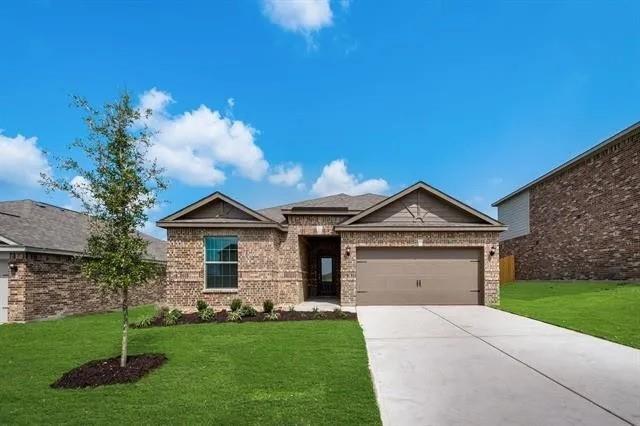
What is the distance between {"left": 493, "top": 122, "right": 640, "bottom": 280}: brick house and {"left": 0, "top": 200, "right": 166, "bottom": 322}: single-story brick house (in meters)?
20.8

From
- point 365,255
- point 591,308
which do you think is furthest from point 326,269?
point 591,308

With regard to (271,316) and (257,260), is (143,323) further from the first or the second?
(257,260)

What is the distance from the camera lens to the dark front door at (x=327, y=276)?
76.1 feet

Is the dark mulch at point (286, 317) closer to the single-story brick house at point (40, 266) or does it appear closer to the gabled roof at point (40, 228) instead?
the gabled roof at point (40, 228)

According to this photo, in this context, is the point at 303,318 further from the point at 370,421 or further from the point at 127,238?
the point at 370,421

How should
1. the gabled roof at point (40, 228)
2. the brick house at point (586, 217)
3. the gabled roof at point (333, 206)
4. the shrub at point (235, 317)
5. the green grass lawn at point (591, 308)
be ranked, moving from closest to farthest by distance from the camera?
the green grass lawn at point (591, 308), the shrub at point (235, 317), the gabled roof at point (40, 228), the gabled roof at point (333, 206), the brick house at point (586, 217)

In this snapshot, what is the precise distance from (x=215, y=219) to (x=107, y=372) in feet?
30.5

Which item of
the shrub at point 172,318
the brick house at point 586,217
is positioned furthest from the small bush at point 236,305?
the brick house at point 586,217

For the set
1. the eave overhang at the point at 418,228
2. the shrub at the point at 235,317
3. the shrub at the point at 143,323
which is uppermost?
the eave overhang at the point at 418,228

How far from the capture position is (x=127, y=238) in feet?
25.8

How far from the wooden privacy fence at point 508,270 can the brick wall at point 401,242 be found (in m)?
15.4

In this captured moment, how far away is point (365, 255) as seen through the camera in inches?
649

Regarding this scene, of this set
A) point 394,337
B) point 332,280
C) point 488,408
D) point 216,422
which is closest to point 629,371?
point 488,408

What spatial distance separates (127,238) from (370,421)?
5226 millimetres
